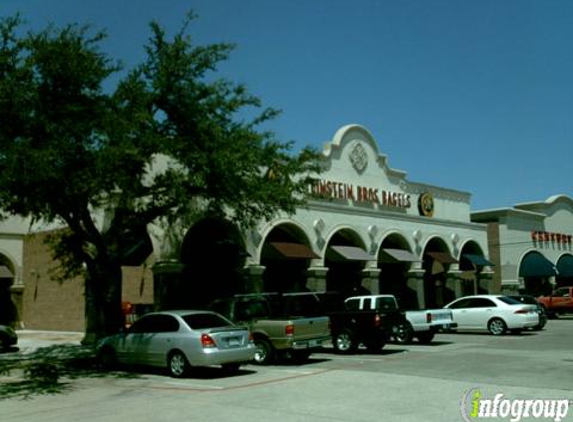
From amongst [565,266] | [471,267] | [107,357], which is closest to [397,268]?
[471,267]

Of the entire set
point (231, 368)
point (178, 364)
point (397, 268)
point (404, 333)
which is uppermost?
point (397, 268)

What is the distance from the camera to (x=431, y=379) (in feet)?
48.3

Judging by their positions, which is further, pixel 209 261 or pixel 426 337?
pixel 209 261

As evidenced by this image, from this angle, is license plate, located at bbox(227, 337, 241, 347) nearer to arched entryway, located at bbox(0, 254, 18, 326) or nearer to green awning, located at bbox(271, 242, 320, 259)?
green awning, located at bbox(271, 242, 320, 259)

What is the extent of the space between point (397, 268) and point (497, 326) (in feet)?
39.7

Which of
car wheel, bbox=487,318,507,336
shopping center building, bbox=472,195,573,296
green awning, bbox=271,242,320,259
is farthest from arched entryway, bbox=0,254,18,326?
shopping center building, bbox=472,195,573,296

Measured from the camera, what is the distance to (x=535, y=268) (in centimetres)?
4475

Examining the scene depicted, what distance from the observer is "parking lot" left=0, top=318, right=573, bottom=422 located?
37.0ft

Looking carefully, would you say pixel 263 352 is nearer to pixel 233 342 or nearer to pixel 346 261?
pixel 233 342

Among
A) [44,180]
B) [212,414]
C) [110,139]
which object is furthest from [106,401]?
[110,139]

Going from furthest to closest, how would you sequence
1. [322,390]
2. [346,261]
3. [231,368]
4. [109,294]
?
[346,261] < [109,294] < [231,368] < [322,390]

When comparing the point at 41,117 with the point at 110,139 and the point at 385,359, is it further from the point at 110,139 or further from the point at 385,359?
the point at 385,359

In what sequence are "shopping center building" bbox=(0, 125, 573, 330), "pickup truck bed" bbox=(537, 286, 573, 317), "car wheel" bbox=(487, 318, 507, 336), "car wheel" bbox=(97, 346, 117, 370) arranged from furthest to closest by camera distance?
1. "pickup truck bed" bbox=(537, 286, 573, 317)
2. "shopping center building" bbox=(0, 125, 573, 330)
3. "car wheel" bbox=(487, 318, 507, 336)
4. "car wheel" bbox=(97, 346, 117, 370)

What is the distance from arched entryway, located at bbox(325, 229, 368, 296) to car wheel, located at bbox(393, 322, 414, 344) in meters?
8.35
